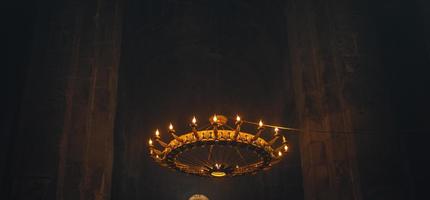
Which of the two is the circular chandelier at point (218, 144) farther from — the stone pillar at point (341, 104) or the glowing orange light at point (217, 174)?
the stone pillar at point (341, 104)

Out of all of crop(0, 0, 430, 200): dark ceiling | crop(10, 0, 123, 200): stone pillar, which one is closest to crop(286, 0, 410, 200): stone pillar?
crop(0, 0, 430, 200): dark ceiling

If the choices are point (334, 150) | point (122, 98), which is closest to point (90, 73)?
point (122, 98)

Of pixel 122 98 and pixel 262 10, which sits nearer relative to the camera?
pixel 122 98

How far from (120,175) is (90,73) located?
425 centimetres

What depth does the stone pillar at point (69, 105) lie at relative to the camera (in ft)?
27.3

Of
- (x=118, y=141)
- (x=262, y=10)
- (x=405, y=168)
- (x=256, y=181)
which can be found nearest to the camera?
(x=405, y=168)

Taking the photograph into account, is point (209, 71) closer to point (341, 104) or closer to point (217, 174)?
point (217, 174)

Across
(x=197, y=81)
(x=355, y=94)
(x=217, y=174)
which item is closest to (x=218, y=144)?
(x=217, y=174)

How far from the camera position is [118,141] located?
41.4ft

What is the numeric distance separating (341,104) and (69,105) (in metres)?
5.02

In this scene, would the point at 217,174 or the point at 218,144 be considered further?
the point at 217,174

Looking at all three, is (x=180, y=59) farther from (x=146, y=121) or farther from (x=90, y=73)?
(x=90, y=73)

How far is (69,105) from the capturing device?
352 inches

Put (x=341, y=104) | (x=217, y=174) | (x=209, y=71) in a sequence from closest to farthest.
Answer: (x=341, y=104) < (x=217, y=174) < (x=209, y=71)
